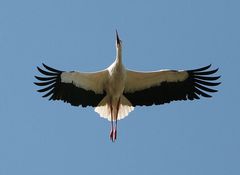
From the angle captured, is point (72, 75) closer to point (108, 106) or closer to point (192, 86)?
point (108, 106)

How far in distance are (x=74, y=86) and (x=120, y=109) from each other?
3.42 feet

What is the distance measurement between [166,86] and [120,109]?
96 cm

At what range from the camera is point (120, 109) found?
1573 centimetres

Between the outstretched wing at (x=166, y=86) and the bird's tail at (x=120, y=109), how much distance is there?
0.10m

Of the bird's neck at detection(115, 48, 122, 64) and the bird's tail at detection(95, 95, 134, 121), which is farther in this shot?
the bird's tail at detection(95, 95, 134, 121)

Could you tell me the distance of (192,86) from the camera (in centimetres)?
1557

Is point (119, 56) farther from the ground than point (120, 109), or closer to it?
farther from the ground

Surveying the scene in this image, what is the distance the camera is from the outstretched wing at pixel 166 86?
50.8 feet

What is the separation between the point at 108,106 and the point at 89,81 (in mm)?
627

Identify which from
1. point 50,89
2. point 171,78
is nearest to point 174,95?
point 171,78

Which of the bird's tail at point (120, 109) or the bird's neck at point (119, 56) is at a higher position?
the bird's neck at point (119, 56)

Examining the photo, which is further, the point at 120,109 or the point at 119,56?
the point at 120,109

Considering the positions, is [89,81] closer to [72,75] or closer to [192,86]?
[72,75]

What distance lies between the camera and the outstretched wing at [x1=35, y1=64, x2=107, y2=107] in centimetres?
1500
